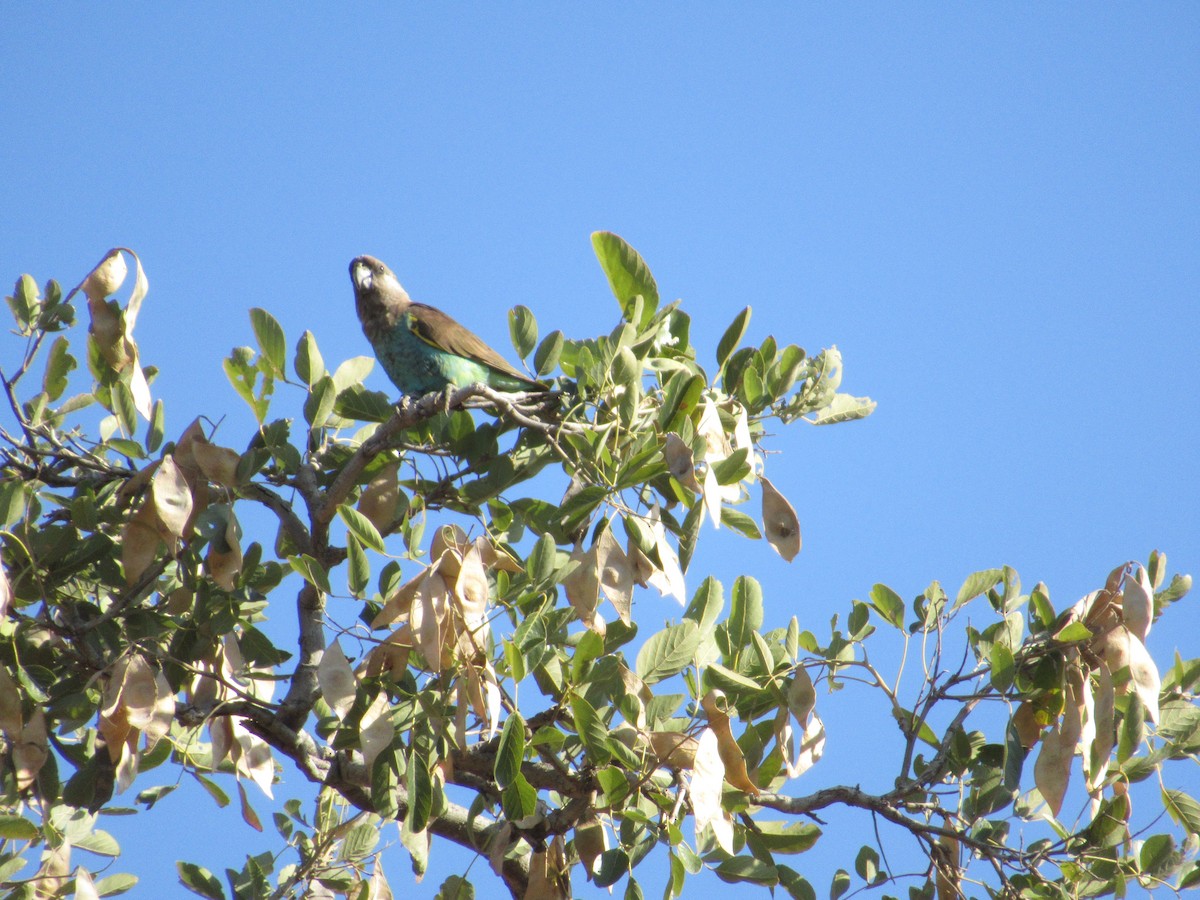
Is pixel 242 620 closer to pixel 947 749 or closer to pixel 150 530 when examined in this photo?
pixel 150 530

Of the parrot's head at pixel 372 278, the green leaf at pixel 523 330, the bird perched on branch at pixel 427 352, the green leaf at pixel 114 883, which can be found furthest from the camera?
the parrot's head at pixel 372 278

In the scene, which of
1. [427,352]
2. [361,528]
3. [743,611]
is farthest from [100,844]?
[427,352]

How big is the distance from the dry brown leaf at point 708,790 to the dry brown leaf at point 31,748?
1.62m

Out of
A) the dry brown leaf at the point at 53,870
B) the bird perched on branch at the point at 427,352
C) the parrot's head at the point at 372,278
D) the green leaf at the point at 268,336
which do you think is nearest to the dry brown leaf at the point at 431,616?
the green leaf at the point at 268,336

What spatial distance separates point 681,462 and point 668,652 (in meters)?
0.56

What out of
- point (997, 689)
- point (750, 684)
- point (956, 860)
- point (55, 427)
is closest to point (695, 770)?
point (750, 684)

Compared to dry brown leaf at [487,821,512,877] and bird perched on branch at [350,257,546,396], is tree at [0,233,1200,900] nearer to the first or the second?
dry brown leaf at [487,821,512,877]

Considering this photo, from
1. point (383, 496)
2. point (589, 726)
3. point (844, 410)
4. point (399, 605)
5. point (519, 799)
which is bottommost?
point (519, 799)

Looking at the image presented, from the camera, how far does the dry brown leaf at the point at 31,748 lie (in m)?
2.69

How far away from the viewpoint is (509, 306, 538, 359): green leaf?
10.8ft

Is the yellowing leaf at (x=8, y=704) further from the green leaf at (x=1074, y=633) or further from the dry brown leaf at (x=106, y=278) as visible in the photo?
Answer: the green leaf at (x=1074, y=633)

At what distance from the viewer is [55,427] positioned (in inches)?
143

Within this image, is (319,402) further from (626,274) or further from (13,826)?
(13,826)

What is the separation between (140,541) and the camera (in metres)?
2.67
